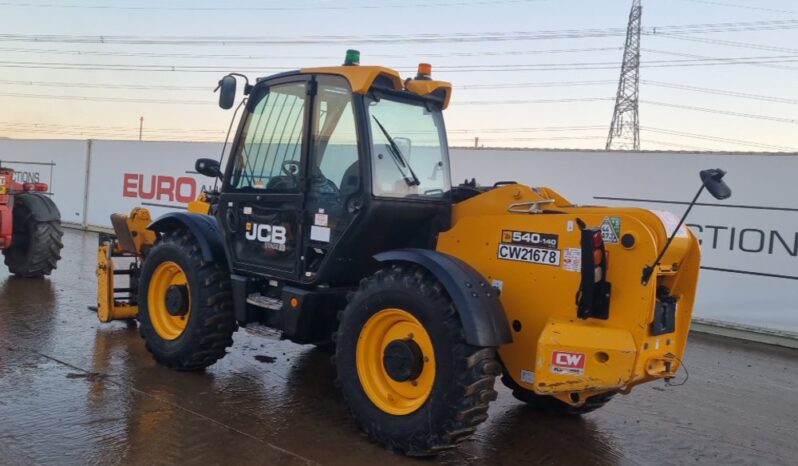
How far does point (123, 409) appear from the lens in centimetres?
468

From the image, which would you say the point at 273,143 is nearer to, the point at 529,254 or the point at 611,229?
the point at 529,254

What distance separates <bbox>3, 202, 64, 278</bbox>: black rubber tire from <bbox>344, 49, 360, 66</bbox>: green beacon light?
256 inches

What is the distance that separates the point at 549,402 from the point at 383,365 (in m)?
1.55

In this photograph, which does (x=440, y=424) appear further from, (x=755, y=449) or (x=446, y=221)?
(x=755, y=449)

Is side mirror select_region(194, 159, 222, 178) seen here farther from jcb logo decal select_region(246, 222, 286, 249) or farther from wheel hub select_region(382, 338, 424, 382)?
wheel hub select_region(382, 338, 424, 382)

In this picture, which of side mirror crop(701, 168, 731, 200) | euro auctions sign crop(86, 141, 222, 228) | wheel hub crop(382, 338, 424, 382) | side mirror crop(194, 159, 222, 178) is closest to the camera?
side mirror crop(701, 168, 731, 200)

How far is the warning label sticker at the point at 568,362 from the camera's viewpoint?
3.86m

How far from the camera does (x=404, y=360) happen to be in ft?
13.6

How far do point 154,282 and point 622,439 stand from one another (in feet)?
12.8

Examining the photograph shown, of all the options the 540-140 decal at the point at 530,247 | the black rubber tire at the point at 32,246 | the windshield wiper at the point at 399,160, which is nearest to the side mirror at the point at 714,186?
the 540-140 decal at the point at 530,247

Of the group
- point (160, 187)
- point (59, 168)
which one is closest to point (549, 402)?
point (160, 187)

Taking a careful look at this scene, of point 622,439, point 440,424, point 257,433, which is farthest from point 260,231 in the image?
point 622,439

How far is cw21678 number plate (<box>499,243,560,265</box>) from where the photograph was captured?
4.22m

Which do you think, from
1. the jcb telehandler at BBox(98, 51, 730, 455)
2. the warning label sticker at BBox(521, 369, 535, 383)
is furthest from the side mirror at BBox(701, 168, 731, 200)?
the warning label sticker at BBox(521, 369, 535, 383)
